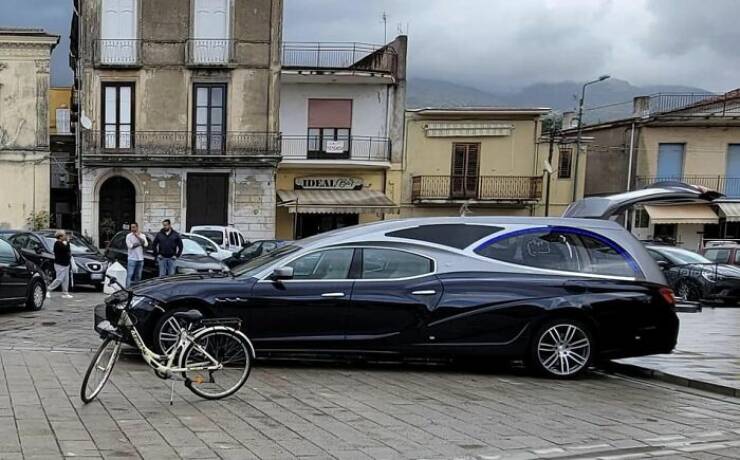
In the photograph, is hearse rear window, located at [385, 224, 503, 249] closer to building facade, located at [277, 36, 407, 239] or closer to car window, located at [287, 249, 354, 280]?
car window, located at [287, 249, 354, 280]

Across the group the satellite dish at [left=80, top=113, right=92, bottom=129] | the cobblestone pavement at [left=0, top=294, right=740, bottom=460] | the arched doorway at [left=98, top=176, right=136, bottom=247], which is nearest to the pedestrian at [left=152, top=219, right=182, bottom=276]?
the cobblestone pavement at [left=0, top=294, right=740, bottom=460]

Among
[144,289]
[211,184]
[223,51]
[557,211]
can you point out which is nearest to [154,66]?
[223,51]

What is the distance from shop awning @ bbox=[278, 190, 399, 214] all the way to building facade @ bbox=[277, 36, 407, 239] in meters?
0.10

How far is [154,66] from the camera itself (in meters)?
29.1

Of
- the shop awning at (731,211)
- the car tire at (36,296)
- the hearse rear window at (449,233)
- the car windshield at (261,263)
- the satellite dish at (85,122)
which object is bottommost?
the car tire at (36,296)

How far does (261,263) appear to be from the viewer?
319 inches

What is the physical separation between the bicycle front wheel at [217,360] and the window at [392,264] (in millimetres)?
2050

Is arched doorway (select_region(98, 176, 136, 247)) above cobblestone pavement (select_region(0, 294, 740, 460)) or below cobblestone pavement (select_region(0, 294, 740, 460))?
above

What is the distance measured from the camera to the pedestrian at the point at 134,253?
15180 millimetres

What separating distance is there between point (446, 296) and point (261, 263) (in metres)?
2.29

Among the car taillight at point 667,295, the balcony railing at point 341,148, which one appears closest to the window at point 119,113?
the balcony railing at point 341,148

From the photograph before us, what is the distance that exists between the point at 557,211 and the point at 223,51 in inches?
715

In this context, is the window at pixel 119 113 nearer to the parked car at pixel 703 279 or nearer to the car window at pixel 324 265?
the parked car at pixel 703 279

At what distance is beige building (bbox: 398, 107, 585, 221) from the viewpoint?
107 feet
